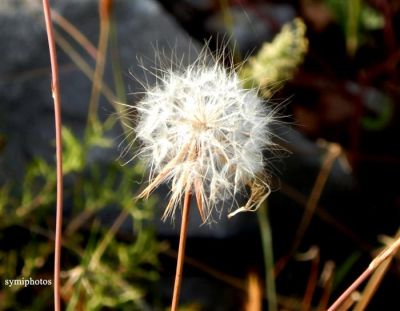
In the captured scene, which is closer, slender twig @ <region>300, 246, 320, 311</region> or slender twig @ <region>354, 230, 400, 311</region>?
slender twig @ <region>354, 230, 400, 311</region>

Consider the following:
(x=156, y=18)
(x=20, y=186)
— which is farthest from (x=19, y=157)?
(x=156, y=18)

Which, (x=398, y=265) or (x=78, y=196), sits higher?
(x=78, y=196)

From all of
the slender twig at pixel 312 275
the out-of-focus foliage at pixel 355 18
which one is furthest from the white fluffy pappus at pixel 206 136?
the out-of-focus foliage at pixel 355 18

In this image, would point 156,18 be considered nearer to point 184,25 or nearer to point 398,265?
point 184,25

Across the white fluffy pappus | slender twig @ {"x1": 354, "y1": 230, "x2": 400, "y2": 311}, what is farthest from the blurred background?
the white fluffy pappus

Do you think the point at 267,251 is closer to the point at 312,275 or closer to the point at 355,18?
the point at 312,275

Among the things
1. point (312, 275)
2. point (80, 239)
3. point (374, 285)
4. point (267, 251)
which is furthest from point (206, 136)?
point (312, 275)

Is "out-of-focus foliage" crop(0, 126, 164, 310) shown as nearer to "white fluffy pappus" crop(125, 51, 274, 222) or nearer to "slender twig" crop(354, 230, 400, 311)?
"slender twig" crop(354, 230, 400, 311)
